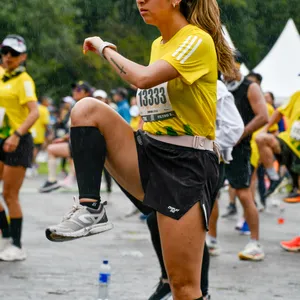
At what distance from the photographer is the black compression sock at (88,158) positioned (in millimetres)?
4730

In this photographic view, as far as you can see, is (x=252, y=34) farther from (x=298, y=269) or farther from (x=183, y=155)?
(x=183, y=155)

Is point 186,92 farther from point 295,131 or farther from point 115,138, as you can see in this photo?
point 295,131

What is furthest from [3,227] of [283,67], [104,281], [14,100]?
[283,67]

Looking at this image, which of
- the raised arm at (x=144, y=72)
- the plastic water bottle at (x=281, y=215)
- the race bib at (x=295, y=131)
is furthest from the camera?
the plastic water bottle at (x=281, y=215)

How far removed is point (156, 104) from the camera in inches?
190

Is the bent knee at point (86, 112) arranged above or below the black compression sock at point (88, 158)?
above

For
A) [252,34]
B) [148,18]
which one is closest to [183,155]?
[148,18]

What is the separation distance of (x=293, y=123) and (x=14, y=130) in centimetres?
→ 305

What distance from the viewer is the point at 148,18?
4.79m

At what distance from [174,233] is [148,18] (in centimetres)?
114

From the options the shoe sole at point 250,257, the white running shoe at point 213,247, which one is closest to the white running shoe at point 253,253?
the shoe sole at point 250,257

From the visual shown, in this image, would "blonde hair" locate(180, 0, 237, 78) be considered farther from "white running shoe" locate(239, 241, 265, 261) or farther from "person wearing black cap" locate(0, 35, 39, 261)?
"white running shoe" locate(239, 241, 265, 261)

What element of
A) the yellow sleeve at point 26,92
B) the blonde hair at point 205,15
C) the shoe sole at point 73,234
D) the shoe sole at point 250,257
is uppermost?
the blonde hair at point 205,15

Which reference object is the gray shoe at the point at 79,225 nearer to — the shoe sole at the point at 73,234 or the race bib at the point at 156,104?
the shoe sole at the point at 73,234
